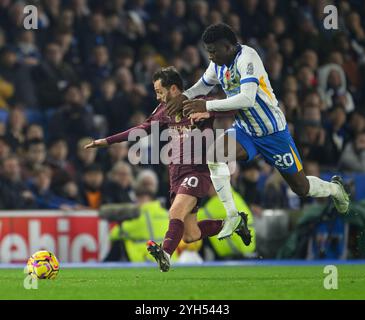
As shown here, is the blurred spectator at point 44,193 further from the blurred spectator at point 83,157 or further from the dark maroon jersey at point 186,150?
the dark maroon jersey at point 186,150

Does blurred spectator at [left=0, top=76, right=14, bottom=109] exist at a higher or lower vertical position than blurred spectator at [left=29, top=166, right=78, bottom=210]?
higher

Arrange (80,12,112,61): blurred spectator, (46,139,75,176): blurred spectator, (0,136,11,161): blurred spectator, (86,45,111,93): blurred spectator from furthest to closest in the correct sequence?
(80,12,112,61): blurred spectator, (86,45,111,93): blurred spectator, (46,139,75,176): blurred spectator, (0,136,11,161): blurred spectator

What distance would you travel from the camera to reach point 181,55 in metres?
14.4

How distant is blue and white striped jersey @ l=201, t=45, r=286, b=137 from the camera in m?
8.23

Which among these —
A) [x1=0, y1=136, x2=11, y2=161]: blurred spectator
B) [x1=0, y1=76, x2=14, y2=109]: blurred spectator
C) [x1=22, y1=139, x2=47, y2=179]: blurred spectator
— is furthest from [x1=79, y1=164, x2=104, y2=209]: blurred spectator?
[x1=0, y1=76, x2=14, y2=109]: blurred spectator

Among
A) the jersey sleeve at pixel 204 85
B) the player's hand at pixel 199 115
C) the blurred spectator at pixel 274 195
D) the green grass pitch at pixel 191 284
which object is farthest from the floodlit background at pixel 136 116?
the player's hand at pixel 199 115

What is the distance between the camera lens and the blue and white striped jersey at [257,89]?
8227 mm

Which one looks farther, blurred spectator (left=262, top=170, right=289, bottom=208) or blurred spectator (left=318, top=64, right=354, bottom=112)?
blurred spectator (left=318, top=64, right=354, bottom=112)

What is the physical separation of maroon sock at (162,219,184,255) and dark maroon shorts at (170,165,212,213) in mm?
305

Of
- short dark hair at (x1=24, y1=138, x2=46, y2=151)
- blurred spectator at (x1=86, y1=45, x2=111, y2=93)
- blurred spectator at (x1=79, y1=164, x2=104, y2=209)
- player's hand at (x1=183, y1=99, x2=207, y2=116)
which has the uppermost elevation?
blurred spectator at (x1=86, y1=45, x2=111, y2=93)

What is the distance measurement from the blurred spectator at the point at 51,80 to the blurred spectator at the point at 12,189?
1.58 metres

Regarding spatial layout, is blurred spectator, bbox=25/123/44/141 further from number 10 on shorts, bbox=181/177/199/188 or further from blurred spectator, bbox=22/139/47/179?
number 10 on shorts, bbox=181/177/199/188
